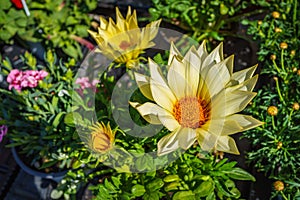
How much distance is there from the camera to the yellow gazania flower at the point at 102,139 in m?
0.96

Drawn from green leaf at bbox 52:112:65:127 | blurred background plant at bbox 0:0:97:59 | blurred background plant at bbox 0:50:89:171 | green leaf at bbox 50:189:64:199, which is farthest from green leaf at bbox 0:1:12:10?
green leaf at bbox 50:189:64:199

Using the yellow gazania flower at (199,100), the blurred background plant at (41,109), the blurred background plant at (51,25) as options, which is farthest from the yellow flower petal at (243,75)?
the blurred background plant at (51,25)

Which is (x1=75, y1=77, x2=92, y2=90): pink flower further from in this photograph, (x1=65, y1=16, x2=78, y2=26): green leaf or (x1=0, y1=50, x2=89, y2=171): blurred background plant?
(x1=65, y1=16, x2=78, y2=26): green leaf

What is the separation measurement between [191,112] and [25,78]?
2.06 ft

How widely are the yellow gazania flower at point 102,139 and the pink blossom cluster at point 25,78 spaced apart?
0.41 meters

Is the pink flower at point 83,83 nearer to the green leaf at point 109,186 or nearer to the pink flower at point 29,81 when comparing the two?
the pink flower at point 29,81

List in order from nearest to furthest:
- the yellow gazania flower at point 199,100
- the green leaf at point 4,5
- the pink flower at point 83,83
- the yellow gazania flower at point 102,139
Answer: the yellow gazania flower at point 199,100 → the yellow gazania flower at point 102,139 → the pink flower at point 83,83 → the green leaf at point 4,5

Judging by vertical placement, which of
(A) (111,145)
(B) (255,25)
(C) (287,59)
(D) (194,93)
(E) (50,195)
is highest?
(B) (255,25)

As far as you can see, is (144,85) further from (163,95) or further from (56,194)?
(56,194)

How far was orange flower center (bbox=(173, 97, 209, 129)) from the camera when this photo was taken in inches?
34.9

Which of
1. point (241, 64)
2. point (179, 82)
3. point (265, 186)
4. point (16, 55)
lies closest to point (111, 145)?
point (179, 82)

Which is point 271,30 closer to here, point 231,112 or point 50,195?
point 231,112

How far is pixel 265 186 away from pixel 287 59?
0.38 meters

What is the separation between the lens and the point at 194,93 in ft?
3.02
